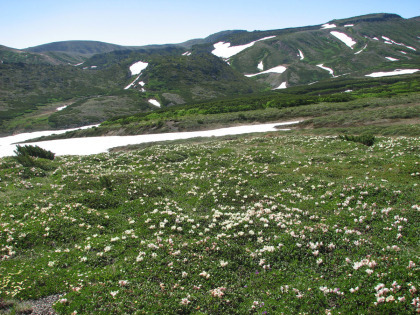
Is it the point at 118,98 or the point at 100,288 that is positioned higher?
the point at 118,98

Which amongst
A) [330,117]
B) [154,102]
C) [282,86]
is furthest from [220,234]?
[282,86]

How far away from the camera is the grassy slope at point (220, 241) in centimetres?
713

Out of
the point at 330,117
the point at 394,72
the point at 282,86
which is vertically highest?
the point at 394,72

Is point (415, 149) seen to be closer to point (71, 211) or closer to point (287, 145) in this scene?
point (287, 145)

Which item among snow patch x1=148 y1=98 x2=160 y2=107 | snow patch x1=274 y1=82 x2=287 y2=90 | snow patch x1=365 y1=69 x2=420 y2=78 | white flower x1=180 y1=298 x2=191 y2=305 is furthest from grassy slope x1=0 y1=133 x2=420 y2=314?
snow patch x1=274 y1=82 x2=287 y2=90

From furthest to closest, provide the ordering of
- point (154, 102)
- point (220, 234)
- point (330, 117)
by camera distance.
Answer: point (154, 102) → point (330, 117) → point (220, 234)

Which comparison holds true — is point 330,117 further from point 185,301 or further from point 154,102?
point 154,102

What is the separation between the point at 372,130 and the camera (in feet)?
109

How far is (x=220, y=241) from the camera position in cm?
1015

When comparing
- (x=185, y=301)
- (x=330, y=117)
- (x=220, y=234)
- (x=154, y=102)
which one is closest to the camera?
(x=185, y=301)

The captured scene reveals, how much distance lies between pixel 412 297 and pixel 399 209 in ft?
18.7

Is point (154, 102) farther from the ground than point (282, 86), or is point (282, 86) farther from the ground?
point (282, 86)

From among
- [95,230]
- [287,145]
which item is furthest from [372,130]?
[95,230]

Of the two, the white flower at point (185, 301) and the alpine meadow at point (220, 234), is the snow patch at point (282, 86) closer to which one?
the alpine meadow at point (220, 234)
